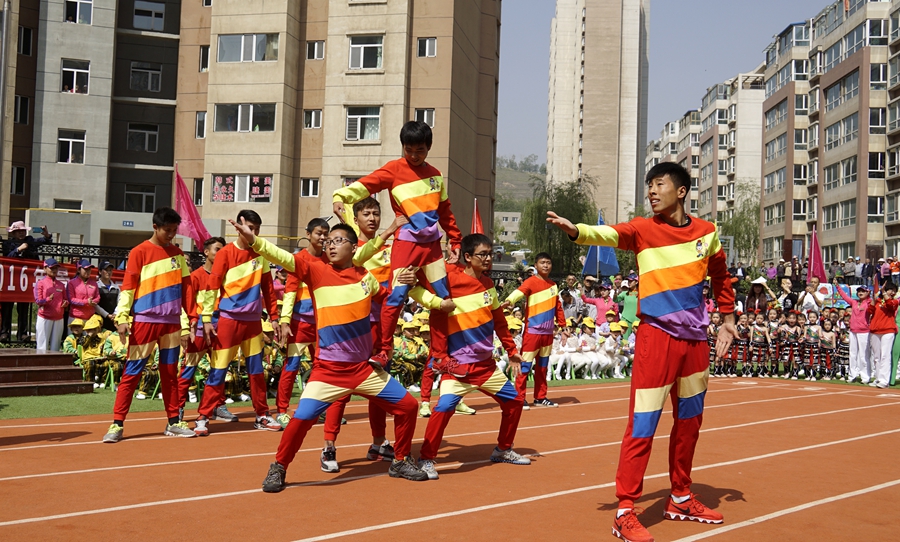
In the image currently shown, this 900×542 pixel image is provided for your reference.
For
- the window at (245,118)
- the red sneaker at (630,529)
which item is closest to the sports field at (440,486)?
the red sneaker at (630,529)

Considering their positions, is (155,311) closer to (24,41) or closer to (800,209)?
(24,41)

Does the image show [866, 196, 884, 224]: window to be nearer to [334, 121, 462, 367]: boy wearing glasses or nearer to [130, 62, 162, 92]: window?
[130, 62, 162, 92]: window

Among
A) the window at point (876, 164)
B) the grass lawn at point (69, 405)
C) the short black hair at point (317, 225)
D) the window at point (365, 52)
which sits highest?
the window at point (365, 52)

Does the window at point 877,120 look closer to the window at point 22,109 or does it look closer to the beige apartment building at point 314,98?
the beige apartment building at point 314,98

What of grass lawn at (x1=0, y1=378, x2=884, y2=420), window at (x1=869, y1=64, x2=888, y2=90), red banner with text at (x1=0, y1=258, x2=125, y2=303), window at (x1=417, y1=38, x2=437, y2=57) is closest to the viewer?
grass lawn at (x1=0, y1=378, x2=884, y2=420)

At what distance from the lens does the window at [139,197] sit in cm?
3825

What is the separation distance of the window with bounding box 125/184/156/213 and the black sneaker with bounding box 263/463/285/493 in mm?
34238

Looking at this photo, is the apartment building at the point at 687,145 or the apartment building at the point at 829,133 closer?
the apartment building at the point at 829,133

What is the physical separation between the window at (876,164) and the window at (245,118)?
3714 cm

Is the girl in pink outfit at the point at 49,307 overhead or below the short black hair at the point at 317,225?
below

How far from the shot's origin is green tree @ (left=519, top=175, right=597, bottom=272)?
4844cm

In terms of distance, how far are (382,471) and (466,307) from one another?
63.8 inches

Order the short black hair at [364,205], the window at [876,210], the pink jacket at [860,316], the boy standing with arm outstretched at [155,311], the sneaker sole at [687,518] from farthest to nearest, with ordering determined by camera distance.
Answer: the window at [876,210]
the pink jacket at [860,316]
the boy standing with arm outstretched at [155,311]
the short black hair at [364,205]
the sneaker sole at [687,518]

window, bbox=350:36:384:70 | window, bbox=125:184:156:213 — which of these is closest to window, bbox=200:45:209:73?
window, bbox=125:184:156:213
